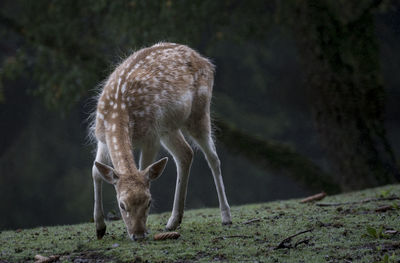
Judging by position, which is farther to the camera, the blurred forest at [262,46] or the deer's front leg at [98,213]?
the blurred forest at [262,46]

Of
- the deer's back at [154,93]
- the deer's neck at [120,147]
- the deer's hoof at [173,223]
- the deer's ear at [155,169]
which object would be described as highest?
the deer's back at [154,93]

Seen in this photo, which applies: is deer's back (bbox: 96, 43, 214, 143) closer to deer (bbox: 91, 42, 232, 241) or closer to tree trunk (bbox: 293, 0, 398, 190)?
deer (bbox: 91, 42, 232, 241)

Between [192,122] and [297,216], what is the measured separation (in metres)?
1.28

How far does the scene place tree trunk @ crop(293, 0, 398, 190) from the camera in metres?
9.70

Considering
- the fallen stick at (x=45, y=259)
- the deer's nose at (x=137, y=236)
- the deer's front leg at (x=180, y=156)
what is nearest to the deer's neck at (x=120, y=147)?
the deer's nose at (x=137, y=236)

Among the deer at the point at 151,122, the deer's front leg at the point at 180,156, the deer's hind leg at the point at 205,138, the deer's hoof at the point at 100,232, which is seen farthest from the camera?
the deer's hind leg at the point at 205,138

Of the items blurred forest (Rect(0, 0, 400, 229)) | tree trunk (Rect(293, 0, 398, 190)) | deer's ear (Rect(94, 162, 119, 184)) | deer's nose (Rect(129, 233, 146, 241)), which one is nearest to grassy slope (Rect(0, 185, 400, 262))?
deer's nose (Rect(129, 233, 146, 241))

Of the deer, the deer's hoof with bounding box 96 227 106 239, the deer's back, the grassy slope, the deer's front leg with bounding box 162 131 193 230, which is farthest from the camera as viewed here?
the deer's front leg with bounding box 162 131 193 230

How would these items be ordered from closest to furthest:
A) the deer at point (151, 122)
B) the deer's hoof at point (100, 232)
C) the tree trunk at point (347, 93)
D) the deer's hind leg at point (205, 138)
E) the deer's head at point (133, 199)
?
the deer's head at point (133, 199)
the deer at point (151, 122)
the deer's hoof at point (100, 232)
the deer's hind leg at point (205, 138)
the tree trunk at point (347, 93)

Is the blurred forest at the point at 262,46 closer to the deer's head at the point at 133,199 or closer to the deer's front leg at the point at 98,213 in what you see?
the deer's front leg at the point at 98,213

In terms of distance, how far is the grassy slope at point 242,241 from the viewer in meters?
3.86

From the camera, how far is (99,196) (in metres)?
4.93

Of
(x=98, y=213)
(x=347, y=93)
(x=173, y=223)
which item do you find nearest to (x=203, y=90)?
(x=173, y=223)

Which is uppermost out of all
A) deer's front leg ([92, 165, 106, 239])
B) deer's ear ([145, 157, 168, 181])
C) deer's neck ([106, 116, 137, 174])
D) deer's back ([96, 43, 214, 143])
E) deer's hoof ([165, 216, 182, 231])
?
deer's back ([96, 43, 214, 143])
